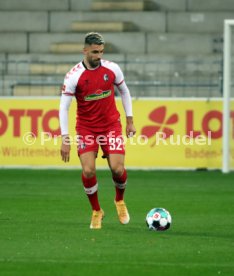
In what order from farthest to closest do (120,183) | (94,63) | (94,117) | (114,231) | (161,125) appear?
(161,125) < (120,183) < (94,117) < (94,63) < (114,231)

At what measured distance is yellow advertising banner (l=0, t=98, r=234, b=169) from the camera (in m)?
20.8

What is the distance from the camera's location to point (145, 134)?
20984 millimetres

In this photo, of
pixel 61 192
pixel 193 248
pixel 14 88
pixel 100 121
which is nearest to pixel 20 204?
pixel 61 192

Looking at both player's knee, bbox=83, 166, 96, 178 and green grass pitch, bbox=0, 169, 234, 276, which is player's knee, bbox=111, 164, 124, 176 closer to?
player's knee, bbox=83, 166, 96, 178

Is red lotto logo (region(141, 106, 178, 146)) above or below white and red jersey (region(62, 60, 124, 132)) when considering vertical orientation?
below

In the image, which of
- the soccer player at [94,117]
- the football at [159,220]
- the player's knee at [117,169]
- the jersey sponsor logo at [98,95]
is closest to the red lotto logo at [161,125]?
the soccer player at [94,117]

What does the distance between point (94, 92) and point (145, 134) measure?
9.29 meters

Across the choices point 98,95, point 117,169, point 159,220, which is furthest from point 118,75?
point 159,220

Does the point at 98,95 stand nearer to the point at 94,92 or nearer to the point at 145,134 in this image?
the point at 94,92

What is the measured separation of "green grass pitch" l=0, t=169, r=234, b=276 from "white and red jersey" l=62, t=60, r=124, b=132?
3.86 ft

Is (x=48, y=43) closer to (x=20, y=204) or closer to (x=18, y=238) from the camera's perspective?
(x=20, y=204)

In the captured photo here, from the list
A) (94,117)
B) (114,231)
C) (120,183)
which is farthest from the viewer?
(120,183)

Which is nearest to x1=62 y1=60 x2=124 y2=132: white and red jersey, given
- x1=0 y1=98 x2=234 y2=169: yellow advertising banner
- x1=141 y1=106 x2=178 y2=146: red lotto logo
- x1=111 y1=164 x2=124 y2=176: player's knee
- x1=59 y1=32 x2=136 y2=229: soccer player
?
x1=59 y1=32 x2=136 y2=229: soccer player

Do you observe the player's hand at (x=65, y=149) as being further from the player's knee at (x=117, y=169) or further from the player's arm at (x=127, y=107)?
the player's arm at (x=127, y=107)
